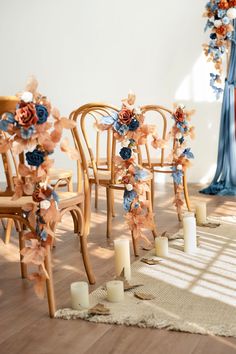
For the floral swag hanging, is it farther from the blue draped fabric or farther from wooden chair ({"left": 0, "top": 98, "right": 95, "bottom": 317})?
the blue draped fabric

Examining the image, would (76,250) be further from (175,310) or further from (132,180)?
(175,310)

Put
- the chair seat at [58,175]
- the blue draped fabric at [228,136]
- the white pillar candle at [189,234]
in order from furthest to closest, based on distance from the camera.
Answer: the blue draped fabric at [228,136] → the chair seat at [58,175] → the white pillar candle at [189,234]

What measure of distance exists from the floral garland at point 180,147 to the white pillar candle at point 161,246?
3.15 ft

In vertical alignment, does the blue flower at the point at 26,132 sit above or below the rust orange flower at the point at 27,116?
below

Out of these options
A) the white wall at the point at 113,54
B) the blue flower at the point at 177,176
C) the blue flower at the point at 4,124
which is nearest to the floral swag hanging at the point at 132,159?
the blue flower at the point at 177,176

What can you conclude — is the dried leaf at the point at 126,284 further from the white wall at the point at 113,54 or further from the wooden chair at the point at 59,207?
the white wall at the point at 113,54

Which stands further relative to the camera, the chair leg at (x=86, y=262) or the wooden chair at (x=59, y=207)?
the chair leg at (x=86, y=262)

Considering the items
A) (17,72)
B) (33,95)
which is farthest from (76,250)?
(17,72)

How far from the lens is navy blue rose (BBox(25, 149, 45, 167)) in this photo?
248 centimetres

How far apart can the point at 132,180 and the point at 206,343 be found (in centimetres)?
142

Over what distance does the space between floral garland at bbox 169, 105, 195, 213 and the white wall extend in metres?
2.19

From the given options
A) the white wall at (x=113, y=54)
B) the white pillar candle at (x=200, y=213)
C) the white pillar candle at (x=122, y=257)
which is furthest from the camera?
the white wall at (x=113, y=54)

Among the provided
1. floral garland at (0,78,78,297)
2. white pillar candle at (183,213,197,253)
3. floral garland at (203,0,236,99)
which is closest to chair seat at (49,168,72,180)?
A: white pillar candle at (183,213,197,253)

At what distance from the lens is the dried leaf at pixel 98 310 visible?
2.57 metres
